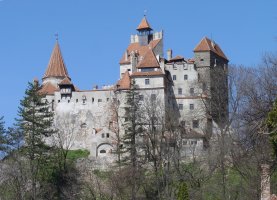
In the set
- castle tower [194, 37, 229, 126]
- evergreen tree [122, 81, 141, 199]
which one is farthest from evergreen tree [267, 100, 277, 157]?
castle tower [194, 37, 229, 126]

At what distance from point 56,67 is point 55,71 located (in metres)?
0.50

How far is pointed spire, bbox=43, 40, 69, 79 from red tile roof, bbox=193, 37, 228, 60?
13.1 metres

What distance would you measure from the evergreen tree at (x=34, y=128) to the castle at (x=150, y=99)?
6.17m

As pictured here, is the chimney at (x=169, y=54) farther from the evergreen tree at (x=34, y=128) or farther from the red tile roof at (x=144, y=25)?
the evergreen tree at (x=34, y=128)

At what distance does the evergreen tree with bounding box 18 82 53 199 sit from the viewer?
56566mm

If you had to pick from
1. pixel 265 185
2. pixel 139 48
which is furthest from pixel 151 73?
pixel 265 185

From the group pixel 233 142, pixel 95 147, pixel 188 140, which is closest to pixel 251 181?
pixel 233 142

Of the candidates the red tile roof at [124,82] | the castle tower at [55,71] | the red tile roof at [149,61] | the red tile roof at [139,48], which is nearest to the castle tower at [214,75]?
the red tile roof at [149,61]

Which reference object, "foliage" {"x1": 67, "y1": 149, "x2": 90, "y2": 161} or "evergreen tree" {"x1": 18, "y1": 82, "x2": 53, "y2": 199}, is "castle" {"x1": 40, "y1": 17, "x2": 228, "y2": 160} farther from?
"evergreen tree" {"x1": 18, "y1": 82, "x2": 53, "y2": 199}

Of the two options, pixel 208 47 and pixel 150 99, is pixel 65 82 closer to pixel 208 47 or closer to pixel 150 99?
pixel 150 99

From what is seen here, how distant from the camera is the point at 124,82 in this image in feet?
225

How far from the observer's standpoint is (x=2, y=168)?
182 feet

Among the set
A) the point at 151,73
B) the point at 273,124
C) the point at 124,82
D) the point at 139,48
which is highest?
the point at 139,48

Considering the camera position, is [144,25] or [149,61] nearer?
[149,61]
